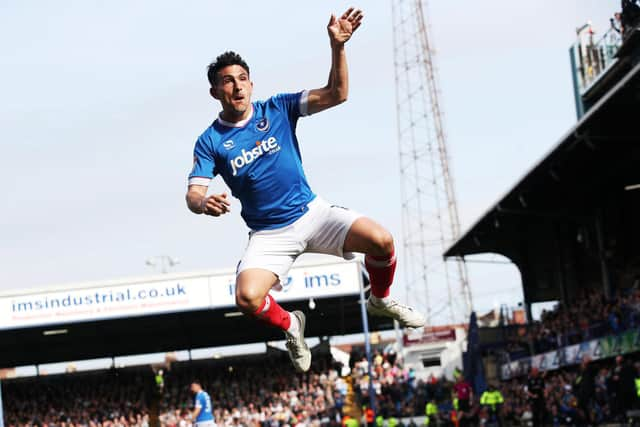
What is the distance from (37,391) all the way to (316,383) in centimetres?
1418

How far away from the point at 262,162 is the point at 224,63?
2.79ft

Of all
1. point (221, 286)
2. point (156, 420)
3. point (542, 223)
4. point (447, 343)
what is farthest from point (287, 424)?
point (447, 343)

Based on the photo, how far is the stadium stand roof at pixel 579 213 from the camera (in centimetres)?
2716

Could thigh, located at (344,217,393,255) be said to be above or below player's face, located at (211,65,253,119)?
below

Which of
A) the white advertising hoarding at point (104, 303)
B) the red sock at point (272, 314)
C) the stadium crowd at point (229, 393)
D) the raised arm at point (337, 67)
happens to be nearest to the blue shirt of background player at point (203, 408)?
the red sock at point (272, 314)

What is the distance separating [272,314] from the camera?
30.0 feet

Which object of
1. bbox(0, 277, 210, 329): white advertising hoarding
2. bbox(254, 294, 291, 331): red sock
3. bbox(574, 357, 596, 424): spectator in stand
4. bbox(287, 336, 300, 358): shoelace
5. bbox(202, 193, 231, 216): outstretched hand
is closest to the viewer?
bbox(202, 193, 231, 216): outstretched hand

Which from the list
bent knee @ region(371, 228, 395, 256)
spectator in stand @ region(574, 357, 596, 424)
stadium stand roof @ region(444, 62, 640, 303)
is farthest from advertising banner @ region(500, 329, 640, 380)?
bent knee @ region(371, 228, 395, 256)

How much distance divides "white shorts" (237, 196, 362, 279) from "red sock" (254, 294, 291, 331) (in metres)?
0.30

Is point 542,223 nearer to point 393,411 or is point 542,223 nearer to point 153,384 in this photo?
point 393,411

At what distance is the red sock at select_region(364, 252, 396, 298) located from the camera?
916 centimetres

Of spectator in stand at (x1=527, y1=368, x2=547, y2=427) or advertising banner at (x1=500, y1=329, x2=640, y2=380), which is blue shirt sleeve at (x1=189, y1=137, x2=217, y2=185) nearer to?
advertising banner at (x1=500, y1=329, x2=640, y2=380)

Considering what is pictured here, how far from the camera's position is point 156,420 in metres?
43.2

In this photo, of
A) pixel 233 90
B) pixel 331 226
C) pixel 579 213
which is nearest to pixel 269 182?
pixel 331 226
